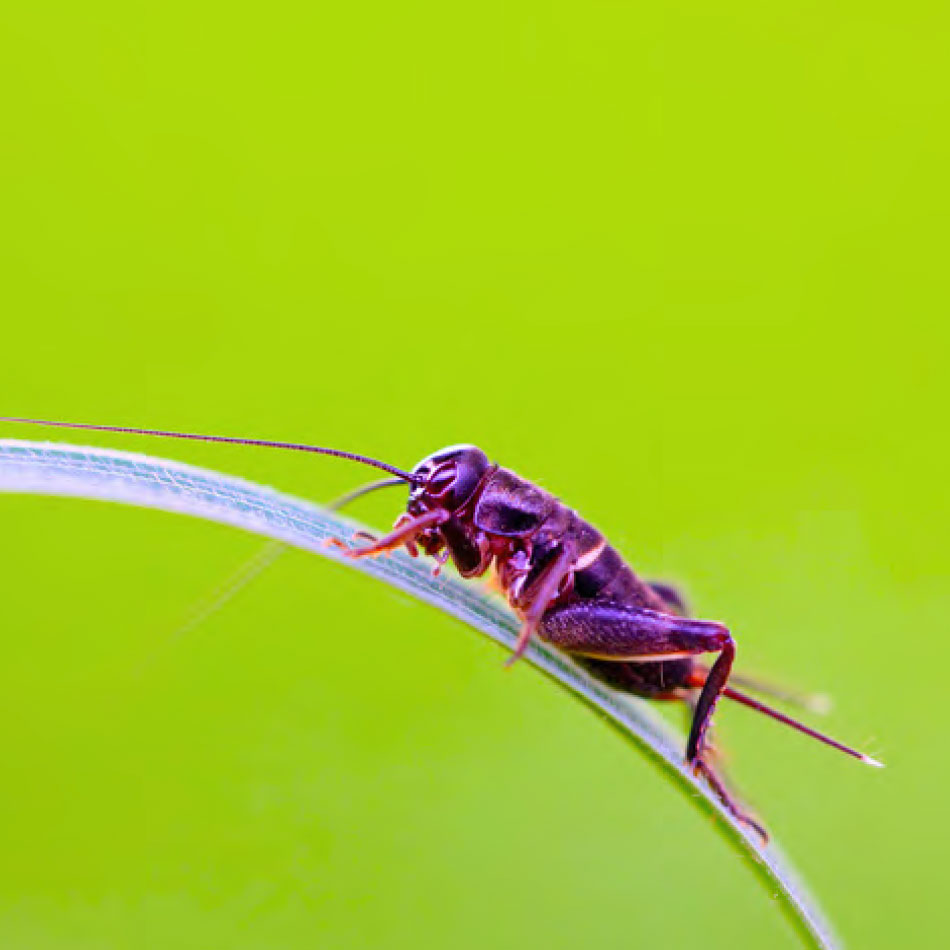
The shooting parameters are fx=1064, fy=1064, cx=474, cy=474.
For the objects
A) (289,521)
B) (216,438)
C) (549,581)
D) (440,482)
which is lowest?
(289,521)

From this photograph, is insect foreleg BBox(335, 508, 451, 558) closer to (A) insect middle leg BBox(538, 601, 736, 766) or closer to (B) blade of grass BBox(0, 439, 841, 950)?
(B) blade of grass BBox(0, 439, 841, 950)

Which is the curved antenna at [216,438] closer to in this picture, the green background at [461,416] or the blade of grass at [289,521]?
the blade of grass at [289,521]

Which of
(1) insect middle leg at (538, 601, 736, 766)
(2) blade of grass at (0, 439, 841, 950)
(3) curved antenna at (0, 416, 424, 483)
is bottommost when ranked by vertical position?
(2) blade of grass at (0, 439, 841, 950)

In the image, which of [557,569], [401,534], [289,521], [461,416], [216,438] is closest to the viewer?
[289,521]

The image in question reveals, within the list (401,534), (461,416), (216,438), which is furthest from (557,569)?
(461,416)

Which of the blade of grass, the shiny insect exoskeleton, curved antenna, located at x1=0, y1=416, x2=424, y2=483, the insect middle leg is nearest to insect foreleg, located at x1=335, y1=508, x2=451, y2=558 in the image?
the shiny insect exoskeleton

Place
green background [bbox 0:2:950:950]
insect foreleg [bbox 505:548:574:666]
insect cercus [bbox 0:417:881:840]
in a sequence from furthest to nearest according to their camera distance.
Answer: green background [bbox 0:2:950:950], insect cercus [bbox 0:417:881:840], insect foreleg [bbox 505:548:574:666]

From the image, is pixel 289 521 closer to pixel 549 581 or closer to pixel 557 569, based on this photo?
pixel 549 581
